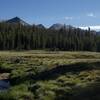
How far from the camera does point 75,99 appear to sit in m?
25.8

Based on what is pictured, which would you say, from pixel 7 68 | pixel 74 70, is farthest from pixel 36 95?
pixel 7 68

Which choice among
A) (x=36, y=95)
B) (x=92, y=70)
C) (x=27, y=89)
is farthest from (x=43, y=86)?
(x=92, y=70)

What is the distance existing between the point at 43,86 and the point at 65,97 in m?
4.84

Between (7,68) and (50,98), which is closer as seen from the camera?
(50,98)

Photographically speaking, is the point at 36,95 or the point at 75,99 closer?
the point at 75,99

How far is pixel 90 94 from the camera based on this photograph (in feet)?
86.3

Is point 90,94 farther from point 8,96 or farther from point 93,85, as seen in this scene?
point 8,96

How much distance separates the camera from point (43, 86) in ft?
102

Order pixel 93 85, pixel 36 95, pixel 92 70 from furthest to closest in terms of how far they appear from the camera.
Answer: pixel 92 70 → pixel 93 85 → pixel 36 95

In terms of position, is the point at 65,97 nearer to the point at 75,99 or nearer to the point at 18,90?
the point at 75,99

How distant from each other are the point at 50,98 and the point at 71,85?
594 cm

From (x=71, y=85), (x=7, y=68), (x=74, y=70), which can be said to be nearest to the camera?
(x=71, y=85)

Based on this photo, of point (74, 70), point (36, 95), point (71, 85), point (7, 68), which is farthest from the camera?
point (7, 68)

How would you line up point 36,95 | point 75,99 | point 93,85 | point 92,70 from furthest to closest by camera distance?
point 92,70
point 93,85
point 36,95
point 75,99
